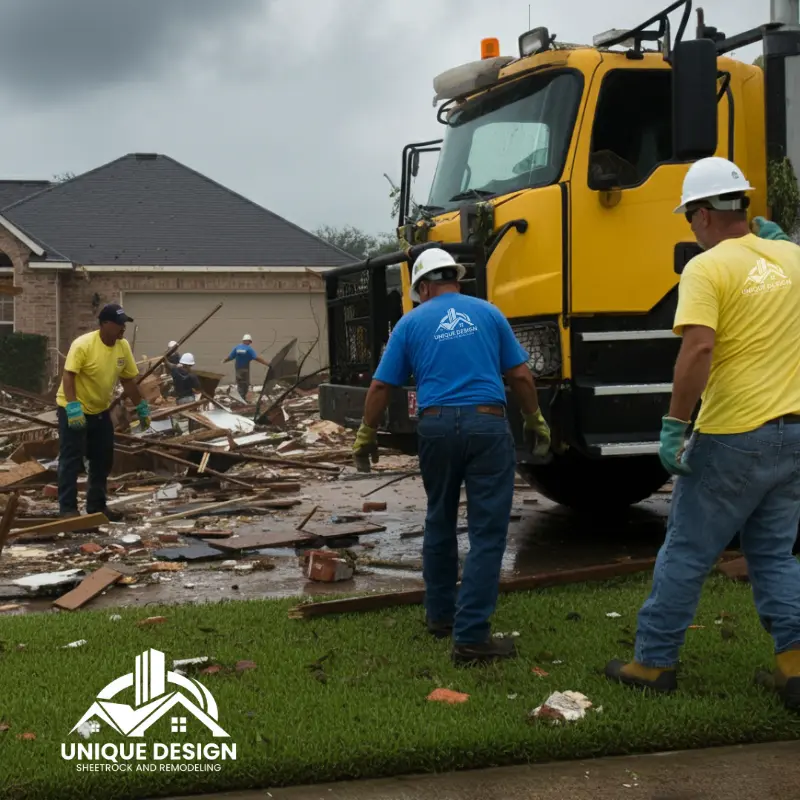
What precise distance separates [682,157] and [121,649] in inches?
166

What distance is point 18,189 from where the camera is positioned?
34.3 m

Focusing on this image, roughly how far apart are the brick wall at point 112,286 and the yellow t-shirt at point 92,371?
18587mm

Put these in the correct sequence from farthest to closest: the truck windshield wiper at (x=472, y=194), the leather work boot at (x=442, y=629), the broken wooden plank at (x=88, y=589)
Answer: the truck windshield wiper at (x=472, y=194) < the broken wooden plank at (x=88, y=589) < the leather work boot at (x=442, y=629)

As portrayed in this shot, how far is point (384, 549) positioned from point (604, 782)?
5111 mm

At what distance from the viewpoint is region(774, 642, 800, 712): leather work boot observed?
4406mm

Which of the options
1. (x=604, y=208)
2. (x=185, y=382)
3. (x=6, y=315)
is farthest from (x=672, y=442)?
(x=6, y=315)

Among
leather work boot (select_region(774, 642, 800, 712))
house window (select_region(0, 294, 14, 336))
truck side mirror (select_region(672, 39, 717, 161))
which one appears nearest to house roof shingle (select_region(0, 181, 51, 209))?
house window (select_region(0, 294, 14, 336))

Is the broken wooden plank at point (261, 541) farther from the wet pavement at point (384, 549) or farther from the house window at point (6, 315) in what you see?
the house window at point (6, 315)

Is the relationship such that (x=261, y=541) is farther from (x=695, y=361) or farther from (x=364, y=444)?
Answer: (x=695, y=361)

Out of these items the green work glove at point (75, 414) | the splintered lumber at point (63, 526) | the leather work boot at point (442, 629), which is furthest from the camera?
the green work glove at point (75, 414)

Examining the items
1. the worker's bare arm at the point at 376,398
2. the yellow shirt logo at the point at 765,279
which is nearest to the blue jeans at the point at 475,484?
the worker's bare arm at the point at 376,398

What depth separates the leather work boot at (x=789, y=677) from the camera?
441cm

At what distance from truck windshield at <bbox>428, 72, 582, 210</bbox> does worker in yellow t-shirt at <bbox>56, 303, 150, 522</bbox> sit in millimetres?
3443

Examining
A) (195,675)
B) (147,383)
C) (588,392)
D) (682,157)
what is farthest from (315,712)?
(147,383)
